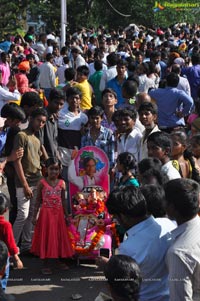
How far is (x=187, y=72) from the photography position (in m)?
12.9

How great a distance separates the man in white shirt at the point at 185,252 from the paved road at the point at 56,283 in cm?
242

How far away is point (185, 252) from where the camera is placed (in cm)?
370

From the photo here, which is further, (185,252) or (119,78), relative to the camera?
(119,78)

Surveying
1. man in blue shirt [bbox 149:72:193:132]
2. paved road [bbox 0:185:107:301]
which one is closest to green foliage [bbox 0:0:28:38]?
man in blue shirt [bbox 149:72:193:132]

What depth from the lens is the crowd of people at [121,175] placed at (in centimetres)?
381

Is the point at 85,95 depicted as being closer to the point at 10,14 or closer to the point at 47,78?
the point at 47,78

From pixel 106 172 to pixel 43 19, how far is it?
90.7ft

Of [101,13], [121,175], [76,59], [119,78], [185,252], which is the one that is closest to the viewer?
[185,252]

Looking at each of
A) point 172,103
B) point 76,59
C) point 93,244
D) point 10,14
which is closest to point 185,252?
point 93,244

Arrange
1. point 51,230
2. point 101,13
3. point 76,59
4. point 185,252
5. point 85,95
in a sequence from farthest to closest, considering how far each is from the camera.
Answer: point 101,13, point 76,59, point 85,95, point 51,230, point 185,252

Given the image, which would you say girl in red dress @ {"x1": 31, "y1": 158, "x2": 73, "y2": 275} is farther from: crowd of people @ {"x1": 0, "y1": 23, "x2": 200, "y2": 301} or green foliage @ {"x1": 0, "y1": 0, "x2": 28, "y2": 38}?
green foliage @ {"x1": 0, "y1": 0, "x2": 28, "y2": 38}

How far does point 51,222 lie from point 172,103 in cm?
356

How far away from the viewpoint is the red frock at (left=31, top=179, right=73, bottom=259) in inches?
259

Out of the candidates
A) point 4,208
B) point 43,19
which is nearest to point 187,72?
point 4,208
